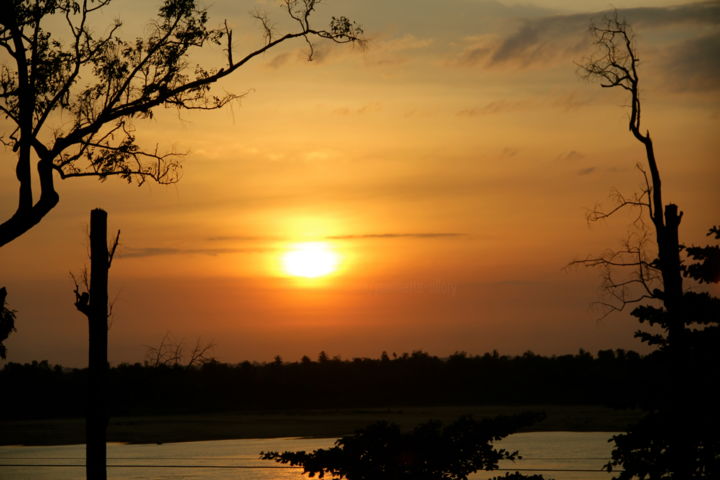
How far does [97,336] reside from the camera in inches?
754

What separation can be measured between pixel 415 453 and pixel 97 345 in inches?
326

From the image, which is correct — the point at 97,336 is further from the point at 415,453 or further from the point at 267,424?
the point at 267,424

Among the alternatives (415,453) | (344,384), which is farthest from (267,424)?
(415,453)

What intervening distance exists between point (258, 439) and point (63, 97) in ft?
145

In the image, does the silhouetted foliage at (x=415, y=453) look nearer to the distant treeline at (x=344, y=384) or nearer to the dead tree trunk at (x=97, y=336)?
the dead tree trunk at (x=97, y=336)

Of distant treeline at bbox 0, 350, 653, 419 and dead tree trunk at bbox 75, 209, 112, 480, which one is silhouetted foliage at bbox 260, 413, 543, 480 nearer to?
dead tree trunk at bbox 75, 209, 112, 480

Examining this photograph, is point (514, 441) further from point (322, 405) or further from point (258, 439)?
point (322, 405)

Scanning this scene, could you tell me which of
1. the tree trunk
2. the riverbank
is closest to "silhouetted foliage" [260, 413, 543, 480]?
the tree trunk

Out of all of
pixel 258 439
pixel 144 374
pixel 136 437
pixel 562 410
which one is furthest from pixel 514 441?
pixel 144 374

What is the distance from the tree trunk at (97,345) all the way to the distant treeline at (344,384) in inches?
2826

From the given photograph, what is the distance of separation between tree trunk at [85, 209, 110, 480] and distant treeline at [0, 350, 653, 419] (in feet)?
235

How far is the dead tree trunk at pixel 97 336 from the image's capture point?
749 inches

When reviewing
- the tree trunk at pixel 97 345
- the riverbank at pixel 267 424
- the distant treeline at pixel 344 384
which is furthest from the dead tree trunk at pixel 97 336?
the distant treeline at pixel 344 384

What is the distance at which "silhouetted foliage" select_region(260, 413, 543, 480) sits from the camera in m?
13.0
